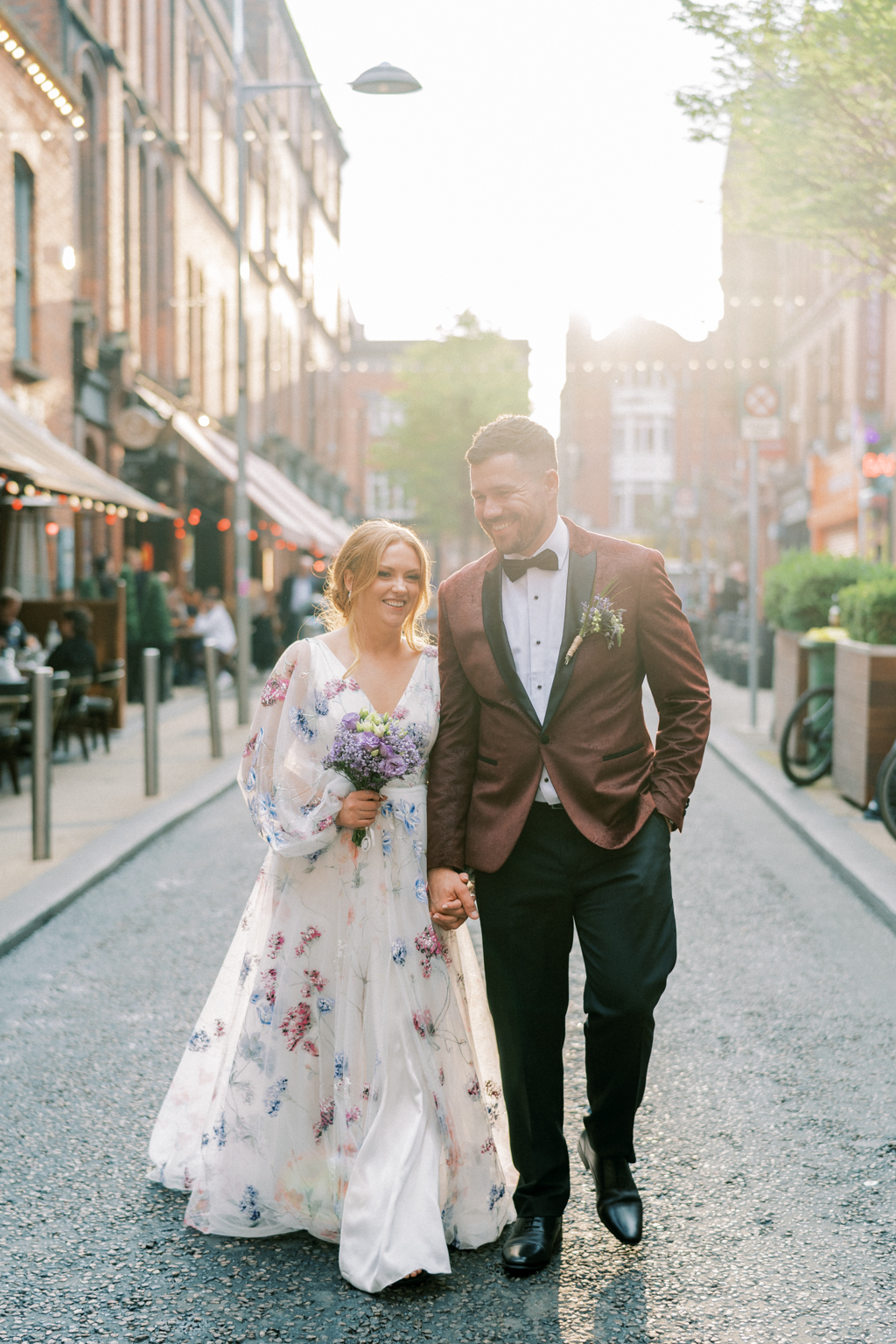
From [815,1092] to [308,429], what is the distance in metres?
43.3

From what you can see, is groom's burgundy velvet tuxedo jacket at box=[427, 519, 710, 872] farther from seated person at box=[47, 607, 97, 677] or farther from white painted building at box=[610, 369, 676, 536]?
white painted building at box=[610, 369, 676, 536]

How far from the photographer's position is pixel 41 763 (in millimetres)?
7758

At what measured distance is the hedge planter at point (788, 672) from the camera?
12414mm

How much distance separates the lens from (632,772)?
3.25 metres

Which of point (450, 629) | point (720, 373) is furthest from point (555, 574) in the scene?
point (720, 373)

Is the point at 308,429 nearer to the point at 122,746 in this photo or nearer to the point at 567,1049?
the point at 122,746

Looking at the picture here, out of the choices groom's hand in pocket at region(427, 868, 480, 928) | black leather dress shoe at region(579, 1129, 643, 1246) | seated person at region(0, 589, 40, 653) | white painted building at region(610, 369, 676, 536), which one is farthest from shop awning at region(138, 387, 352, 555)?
white painted building at region(610, 369, 676, 536)

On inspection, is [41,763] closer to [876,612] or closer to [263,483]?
[876,612]

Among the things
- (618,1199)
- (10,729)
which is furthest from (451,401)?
(618,1199)

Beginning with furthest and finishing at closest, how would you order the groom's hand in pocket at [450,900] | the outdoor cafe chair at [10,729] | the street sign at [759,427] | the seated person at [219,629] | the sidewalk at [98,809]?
the seated person at [219,629]
the street sign at [759,427]
the outdoor cafe chair at [10,729]
the sidewalk at [98,809]
the groom's hand in pocket at [450,900]

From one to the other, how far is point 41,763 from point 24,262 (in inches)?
456

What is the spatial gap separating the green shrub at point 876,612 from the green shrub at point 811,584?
2343 mm

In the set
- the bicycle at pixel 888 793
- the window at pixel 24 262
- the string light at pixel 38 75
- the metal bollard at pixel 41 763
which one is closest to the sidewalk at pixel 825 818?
the bicycle at pixel 888 793

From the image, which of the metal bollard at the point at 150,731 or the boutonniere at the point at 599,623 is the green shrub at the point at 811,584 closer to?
the metal bollard at the point at 150,731
